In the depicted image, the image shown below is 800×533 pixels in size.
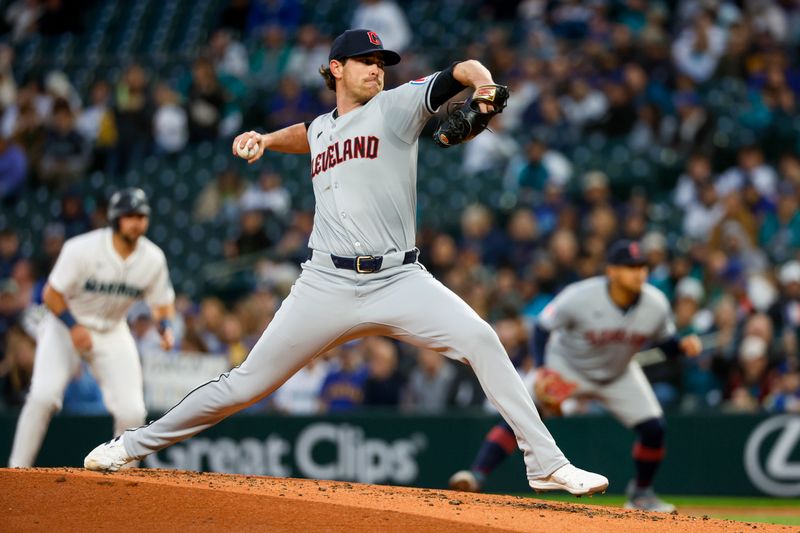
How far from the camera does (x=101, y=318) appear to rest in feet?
28.0

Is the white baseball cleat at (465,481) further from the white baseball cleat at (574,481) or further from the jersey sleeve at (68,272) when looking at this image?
the jersey sleeve at (68,272)

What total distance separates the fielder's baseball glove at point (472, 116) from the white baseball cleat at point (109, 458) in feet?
7.82

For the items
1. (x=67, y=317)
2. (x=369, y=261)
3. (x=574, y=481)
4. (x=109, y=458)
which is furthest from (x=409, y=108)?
(x=67, y=317)

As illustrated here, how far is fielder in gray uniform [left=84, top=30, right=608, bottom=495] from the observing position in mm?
5730

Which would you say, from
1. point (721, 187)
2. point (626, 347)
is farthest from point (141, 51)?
point (626, 347)

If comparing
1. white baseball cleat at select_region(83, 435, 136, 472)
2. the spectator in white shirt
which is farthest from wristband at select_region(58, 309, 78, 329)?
the spectator in white shirt

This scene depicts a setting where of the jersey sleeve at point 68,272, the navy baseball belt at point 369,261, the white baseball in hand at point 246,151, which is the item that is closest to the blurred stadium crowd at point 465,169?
the jersey sleeve at point 68,272

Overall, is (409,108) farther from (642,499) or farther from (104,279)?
(642,499)

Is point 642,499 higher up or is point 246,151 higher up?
point 246,151

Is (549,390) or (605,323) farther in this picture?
(605,323)

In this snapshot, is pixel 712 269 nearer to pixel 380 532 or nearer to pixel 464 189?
pixel 464 189

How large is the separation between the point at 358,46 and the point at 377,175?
0.63m

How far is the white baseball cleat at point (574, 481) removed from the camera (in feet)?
18.5

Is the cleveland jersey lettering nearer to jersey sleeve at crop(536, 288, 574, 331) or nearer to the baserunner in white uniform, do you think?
the baserunner in white uniform
